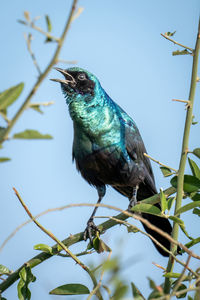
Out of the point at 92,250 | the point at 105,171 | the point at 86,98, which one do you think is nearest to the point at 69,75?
the point at 86,98

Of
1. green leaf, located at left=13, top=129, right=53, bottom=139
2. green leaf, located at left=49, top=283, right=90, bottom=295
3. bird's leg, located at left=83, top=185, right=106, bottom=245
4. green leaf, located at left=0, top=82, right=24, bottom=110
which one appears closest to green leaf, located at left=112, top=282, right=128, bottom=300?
green leaf, located at left=13, top=129, right=53, bottom=139

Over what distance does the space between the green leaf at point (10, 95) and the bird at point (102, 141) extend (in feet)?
10.7

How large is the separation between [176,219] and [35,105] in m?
1.00

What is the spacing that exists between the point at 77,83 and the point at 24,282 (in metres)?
2.75

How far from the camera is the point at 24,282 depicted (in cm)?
250

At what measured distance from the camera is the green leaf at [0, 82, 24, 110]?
122 cm

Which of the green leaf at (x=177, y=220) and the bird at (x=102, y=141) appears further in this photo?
→ the bird at (x=102, y=141)

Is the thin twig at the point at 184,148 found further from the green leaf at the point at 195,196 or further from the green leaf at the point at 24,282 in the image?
the green leaf at the point at 24,282

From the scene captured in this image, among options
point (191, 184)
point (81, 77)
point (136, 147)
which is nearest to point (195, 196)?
point (191, 184)

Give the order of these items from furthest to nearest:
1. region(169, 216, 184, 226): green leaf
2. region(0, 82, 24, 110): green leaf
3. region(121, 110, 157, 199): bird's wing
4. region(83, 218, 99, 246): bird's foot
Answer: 1. region(121, 110, 157, 199): bird's wing
2. region(83, 218, 99, 246): bird's foot
3. region(169, 216, 184, 226): green leaf
4. region(0, 82, 24, 110): green leaf

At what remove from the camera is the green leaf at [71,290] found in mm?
2106

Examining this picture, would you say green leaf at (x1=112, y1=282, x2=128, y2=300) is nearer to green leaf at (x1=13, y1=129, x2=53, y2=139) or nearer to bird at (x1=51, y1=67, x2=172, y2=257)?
green leaf at (x1=13, y1=129, x2=53, y2=139)

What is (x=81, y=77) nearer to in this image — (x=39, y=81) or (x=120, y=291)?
(x=39, y=81)

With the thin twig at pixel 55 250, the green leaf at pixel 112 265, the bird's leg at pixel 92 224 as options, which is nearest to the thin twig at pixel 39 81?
the green leaf at pixel 112 265
